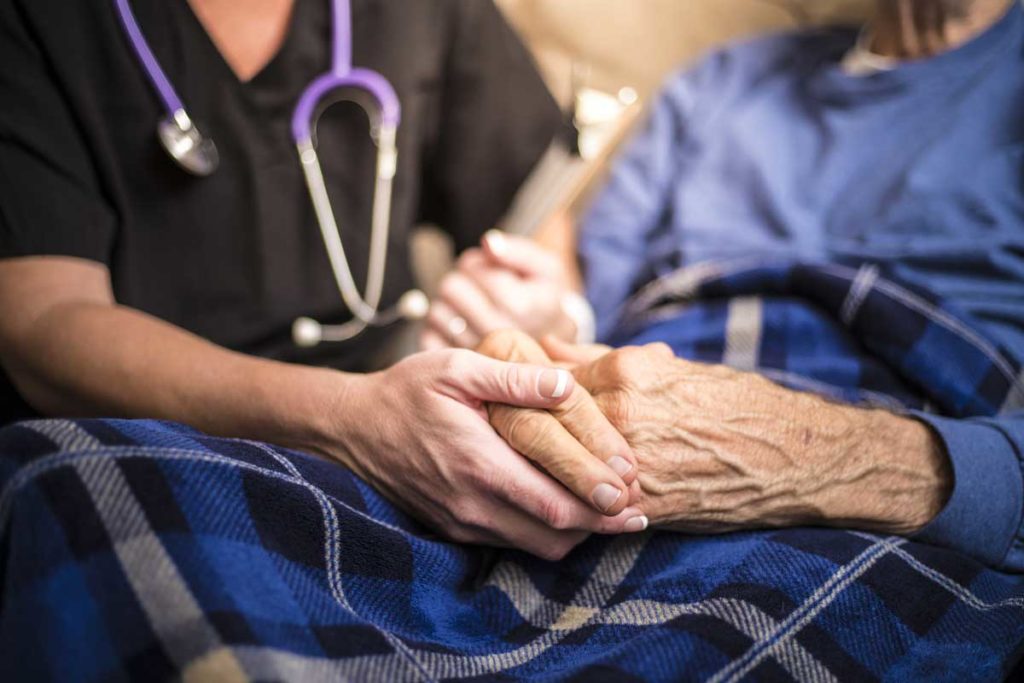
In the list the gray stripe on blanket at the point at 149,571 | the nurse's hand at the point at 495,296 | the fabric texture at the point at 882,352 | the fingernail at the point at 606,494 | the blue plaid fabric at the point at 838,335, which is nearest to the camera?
the gray stripe on blanket at the point at 149,571

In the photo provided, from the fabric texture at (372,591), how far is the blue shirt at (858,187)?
13 centimetres

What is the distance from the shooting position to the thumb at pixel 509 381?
569 millimetres

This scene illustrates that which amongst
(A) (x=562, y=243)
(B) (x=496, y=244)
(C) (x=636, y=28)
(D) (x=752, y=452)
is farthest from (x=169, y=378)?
(C) (x=636, y=28)

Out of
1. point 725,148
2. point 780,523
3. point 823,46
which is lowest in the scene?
point 780,523

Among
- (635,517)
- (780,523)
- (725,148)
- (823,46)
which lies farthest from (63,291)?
(823,46)

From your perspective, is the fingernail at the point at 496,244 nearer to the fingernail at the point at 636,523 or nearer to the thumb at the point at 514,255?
the thumb at the point at 514,255

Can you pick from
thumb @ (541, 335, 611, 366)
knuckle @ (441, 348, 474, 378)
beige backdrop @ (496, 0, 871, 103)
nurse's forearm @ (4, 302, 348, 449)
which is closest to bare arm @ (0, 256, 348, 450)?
nurse's forearm @ (4, 302, 348, 449)

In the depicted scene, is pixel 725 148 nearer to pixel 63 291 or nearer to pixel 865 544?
pixel 865 544

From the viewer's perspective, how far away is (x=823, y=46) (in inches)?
42.9

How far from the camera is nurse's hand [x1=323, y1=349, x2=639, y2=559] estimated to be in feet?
1.88

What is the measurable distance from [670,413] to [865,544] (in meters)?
0.19

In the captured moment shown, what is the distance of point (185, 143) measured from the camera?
2.44ft

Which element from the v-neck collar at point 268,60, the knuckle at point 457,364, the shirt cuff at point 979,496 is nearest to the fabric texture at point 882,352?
the shirt cuff at point 979,496

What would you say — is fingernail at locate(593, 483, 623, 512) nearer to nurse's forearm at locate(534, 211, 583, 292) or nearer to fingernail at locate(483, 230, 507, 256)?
fingernail at locate(483, 230, 507, 256)
